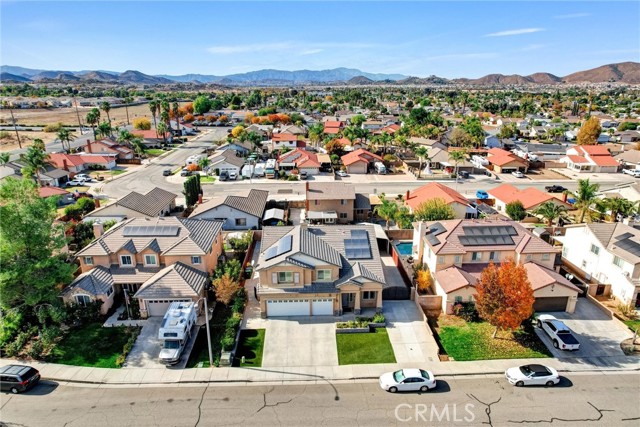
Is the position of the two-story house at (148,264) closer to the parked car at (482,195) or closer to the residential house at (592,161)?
the parked car at (482,195)

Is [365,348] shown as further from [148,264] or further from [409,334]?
[148,264]

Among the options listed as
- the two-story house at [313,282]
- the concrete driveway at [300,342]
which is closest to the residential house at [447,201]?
the two-story house at [313,282]

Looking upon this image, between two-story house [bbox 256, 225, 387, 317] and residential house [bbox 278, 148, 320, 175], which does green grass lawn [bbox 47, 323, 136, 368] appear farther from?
residential house [bbox 278, 148, 320, 175]

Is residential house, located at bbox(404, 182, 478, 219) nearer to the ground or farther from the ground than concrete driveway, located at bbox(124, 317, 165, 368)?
farther from the ground

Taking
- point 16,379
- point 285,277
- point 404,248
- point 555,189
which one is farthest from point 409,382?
point 555,189

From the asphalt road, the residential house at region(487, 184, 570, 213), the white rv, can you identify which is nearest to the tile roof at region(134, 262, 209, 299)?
the white rv
